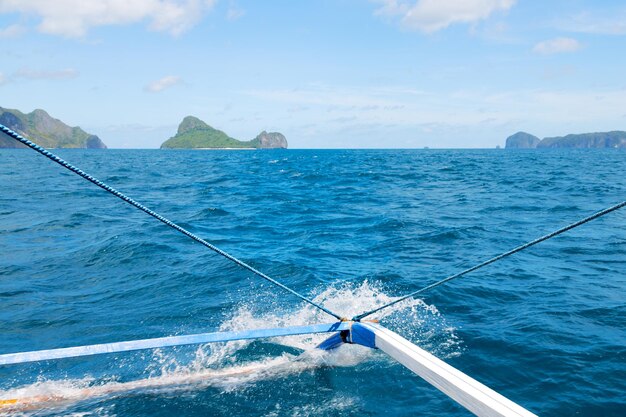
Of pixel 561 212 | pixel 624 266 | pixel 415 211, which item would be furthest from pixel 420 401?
pixel 561 212

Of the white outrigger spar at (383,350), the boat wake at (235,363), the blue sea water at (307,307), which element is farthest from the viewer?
the boat wake at (235,363)

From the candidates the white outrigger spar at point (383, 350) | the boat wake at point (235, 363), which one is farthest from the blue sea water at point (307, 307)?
the white outrigger spar at point (383, 350)

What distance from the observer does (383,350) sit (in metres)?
5.46

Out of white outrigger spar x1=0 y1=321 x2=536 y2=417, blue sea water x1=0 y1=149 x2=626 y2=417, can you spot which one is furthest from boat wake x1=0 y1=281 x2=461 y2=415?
white outrigger spar x1=0 y1=321 x2=536 y2=417

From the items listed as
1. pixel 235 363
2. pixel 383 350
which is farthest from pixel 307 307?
pixel 383 350

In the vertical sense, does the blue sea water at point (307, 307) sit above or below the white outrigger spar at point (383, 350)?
below

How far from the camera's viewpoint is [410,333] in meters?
8.11

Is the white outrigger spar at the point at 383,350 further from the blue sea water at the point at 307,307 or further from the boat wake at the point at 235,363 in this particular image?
the blue sea water at the point at 307,307

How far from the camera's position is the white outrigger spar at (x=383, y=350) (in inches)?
154

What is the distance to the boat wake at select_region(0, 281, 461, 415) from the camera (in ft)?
20.7

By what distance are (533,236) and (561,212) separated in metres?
5.58

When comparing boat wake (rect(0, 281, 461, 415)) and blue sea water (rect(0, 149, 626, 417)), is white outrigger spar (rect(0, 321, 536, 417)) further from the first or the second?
blue sea water (rect(0, 149, 626, 417))

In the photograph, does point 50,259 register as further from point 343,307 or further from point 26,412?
point 343,307

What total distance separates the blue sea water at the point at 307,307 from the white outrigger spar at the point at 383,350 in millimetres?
908
